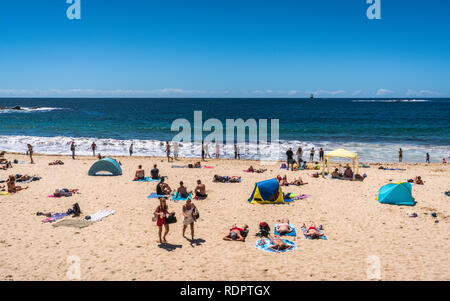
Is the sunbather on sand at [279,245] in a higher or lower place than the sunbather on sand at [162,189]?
lower

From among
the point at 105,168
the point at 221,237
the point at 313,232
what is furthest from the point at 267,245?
the point at 105,168

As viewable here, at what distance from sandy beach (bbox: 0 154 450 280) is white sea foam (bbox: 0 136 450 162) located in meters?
11.4

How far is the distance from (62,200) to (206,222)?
618 cm

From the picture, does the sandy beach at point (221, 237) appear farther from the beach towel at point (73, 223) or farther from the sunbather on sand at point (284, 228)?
the sunbather on sand at point (284, 228)

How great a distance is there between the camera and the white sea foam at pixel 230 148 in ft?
86.7

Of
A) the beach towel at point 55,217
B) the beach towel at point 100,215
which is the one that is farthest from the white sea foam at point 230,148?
the beach towel at point 55,217

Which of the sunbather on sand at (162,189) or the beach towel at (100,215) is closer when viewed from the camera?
the beach towel at (100,215)

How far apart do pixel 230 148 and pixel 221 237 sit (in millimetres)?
20931

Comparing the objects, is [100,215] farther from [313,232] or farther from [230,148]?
[230,148]

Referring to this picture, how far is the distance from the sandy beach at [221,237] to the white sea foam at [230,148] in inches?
448

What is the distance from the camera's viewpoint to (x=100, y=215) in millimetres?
10828
